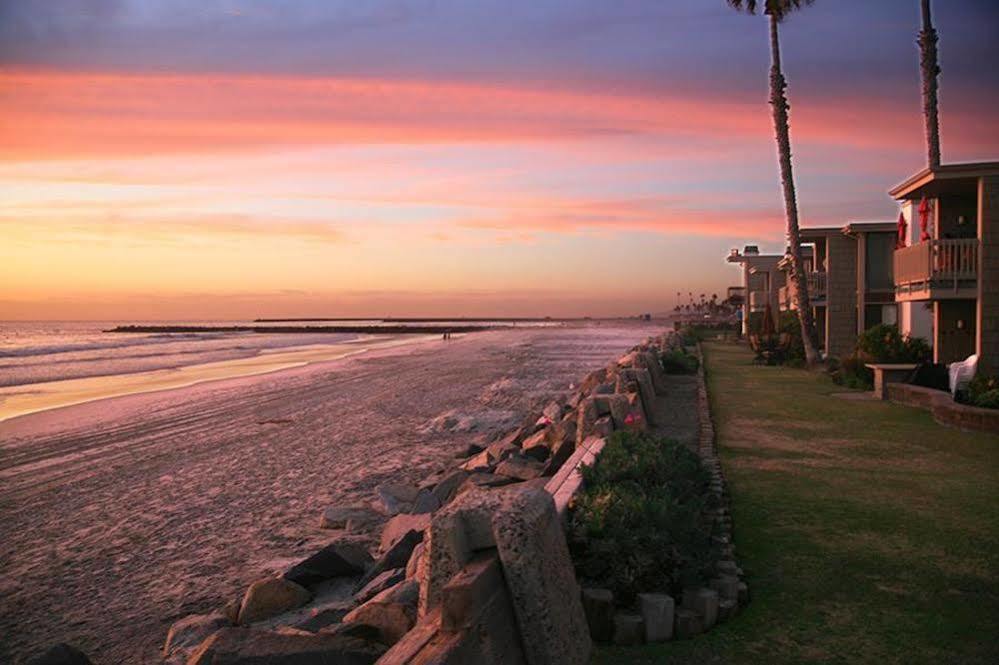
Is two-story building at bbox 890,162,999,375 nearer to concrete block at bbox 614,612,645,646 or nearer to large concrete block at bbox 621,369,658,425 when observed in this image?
large concrete block at bbox 621,369,658,425

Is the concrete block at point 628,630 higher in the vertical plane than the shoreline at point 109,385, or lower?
higher

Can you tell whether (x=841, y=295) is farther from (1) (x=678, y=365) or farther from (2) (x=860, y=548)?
(2) (x=860, y=548)

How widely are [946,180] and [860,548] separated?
48.0ft

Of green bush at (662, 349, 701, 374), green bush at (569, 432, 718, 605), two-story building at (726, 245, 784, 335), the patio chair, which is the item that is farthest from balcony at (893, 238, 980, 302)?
two-story building at (726, 245, 784, 335)

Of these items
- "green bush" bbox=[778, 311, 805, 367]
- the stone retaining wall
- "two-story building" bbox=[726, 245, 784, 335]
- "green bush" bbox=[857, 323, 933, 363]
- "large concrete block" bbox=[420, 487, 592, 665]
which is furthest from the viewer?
"two-story building" bbox=[726, 245, 784, 335]

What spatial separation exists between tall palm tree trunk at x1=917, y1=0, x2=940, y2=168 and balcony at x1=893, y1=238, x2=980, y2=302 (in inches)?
264

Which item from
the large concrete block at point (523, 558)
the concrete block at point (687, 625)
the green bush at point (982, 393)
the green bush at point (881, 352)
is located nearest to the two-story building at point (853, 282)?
the green bush at point (881, 352)

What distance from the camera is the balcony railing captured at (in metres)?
18.5

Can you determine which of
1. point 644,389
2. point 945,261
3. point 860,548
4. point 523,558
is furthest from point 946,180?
point 523,558

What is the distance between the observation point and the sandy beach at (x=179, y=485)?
727 centimetres

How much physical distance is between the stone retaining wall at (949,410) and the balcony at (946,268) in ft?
11.1

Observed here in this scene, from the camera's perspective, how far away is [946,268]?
18.8 m

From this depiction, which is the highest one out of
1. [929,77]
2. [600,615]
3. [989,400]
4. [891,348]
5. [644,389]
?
[929,77]

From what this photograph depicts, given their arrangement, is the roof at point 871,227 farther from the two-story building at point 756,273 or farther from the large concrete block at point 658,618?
the large concrete block at point 658,618
